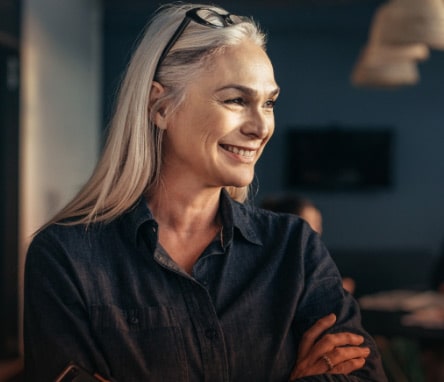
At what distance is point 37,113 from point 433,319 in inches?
123

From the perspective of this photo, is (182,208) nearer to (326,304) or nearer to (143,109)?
(143,109)

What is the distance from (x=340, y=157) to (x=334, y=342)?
23.6 feet

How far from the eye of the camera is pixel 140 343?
60.6 inches

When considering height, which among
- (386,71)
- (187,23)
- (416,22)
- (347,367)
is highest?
(187,23)

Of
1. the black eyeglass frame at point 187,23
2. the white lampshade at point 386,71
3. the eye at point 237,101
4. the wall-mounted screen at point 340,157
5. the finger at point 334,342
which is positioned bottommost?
the wall-mounted screen at point 340,157

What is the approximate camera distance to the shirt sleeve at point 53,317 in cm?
152

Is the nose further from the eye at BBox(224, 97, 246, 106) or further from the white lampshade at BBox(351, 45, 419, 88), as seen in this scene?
the white lampshade at BBox(351, 45, 419, 88)

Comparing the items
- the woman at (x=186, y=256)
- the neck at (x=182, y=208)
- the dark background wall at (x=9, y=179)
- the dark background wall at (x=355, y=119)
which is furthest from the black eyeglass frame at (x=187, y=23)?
the dark background wall at (x=355, y=119)

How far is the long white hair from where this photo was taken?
157 centimetres

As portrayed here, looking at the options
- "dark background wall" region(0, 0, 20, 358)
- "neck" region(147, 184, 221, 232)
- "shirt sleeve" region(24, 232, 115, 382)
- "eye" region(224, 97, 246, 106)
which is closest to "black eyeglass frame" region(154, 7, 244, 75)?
"eye" region(224, 97, 246, 106)

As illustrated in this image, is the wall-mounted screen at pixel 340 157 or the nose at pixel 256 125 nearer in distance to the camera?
the nose at pixel 256 125

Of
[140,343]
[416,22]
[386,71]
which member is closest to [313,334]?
[140,343]

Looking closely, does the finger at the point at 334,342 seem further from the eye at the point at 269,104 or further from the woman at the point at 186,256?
the eye at the point at 269,104

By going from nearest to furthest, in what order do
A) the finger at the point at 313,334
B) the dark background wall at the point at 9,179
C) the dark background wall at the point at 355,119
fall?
1. the finger at the point at 313,334
2. the dark background wall at the point at 9,179
3. the dark background wall at the point at 355,119
